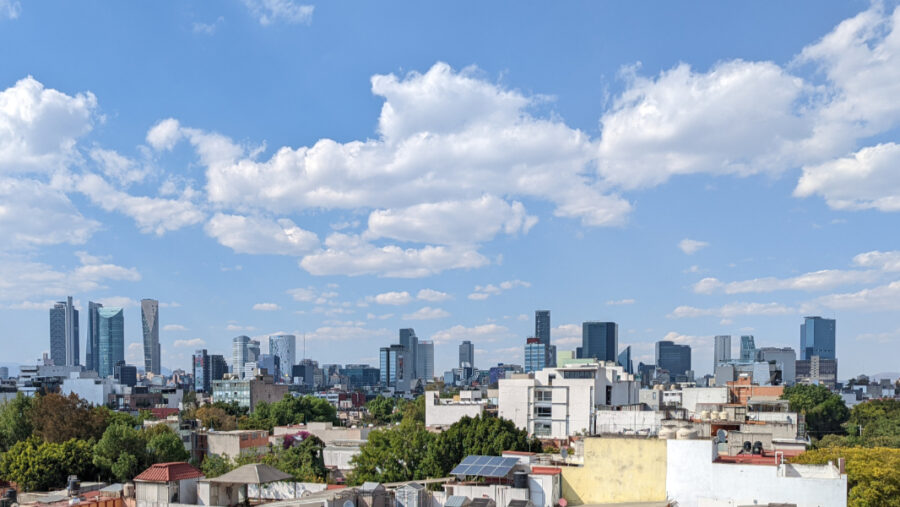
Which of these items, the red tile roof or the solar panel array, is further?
the red tile roof

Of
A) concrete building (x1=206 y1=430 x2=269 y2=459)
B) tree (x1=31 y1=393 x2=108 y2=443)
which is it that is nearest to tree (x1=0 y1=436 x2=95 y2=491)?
tree (x1=31 y1=393 x2=108 y2=443)

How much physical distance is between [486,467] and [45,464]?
31.0 m

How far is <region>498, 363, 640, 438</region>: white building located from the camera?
73.4 m

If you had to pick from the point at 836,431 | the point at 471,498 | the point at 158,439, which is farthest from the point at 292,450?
Result: the point at 836,431

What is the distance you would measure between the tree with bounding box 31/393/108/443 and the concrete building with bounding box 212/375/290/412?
7944 cm

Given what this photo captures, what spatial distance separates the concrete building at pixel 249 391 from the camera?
463ft

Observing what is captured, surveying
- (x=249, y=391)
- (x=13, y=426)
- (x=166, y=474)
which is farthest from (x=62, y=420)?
(x=249, y=391)

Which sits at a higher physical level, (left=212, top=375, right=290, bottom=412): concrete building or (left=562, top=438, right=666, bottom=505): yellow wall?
(left=562, top=438, right=666, bottom=505): yellow wall

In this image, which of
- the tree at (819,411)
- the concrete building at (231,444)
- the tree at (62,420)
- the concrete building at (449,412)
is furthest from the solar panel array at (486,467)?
the tree at (819,411)

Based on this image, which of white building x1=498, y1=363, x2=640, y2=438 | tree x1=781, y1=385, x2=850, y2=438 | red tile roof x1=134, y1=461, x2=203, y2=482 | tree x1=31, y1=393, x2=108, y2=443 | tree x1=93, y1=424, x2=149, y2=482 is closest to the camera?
red tile roof x1=134, y1=461, x2=203, y2=482

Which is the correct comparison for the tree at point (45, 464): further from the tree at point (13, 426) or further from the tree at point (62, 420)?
the tree at point (13, 426)

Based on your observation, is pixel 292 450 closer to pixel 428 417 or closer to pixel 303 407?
pixel 428 417

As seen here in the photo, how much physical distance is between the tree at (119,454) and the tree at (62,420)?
29.1 feet

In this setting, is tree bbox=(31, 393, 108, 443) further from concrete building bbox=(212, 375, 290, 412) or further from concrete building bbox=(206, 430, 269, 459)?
concrete building bbox=(212, 375, 290, 412)
